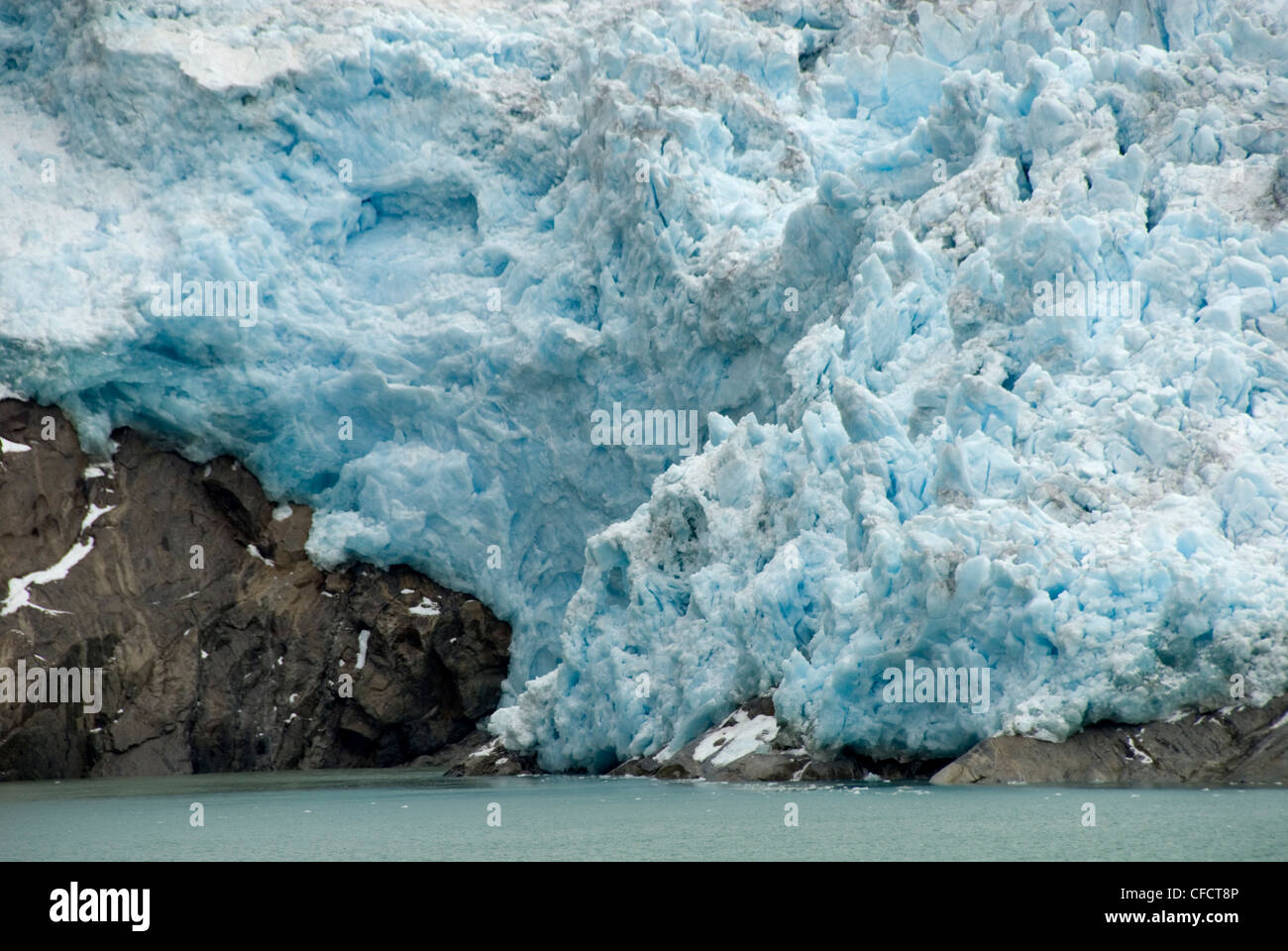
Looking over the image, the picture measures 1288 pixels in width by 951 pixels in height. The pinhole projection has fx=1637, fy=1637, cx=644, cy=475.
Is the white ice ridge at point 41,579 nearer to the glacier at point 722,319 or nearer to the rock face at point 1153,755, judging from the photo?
the glacier at point 722,319

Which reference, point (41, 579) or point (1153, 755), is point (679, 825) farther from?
point (41, 579)

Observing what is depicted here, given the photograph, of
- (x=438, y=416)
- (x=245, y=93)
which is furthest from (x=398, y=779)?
(x=245, y=93)

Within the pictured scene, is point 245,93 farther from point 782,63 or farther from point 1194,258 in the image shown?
point 1194,258

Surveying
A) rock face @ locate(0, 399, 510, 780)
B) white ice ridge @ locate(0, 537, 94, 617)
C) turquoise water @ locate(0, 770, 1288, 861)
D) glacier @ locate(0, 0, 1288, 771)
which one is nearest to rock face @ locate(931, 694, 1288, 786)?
glacier @ locate(0, 0, 1288, 771)

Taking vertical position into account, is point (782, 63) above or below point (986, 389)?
above

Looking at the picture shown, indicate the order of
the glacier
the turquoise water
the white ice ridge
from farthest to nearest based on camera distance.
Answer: the white ice ridge, the glacier, the turquoise water

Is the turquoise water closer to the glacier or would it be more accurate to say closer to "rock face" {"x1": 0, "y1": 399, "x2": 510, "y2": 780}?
the glacier

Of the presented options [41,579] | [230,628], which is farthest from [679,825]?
[41,579]
